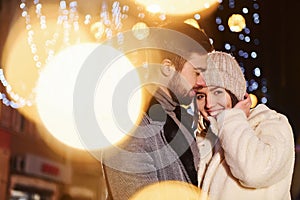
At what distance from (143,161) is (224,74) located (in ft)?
1.68

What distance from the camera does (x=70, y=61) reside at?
10.9 meters

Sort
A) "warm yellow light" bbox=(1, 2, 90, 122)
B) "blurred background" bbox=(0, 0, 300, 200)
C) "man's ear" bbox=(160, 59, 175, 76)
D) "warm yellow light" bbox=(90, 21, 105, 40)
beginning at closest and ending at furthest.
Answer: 1. "man's ear" bbox=(160, 59, 175, 76)
2. "blurred background" bbox=(0, 0, 300, 200)
3. "warm yellow light" bbox=(90, 21, 105, 40)
4. "warm yellow light" bbox=(1, 2, 90, 122)

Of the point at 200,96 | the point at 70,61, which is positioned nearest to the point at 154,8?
the point at 200,96

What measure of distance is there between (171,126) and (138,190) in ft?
0.92

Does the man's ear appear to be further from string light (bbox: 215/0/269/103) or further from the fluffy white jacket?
string light (bbox: 215/0/269/103)

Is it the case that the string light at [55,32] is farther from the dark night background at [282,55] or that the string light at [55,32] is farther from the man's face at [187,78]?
the man's face at [187,78]

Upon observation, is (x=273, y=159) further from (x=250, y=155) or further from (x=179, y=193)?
(x=179, y=193)

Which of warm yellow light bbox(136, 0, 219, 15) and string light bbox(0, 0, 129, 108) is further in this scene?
string light bbox(0, 0, 129, 108)

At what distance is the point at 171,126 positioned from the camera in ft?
7.20

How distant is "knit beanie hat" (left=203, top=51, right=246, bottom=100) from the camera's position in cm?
235

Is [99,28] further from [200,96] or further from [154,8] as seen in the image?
[200,96]

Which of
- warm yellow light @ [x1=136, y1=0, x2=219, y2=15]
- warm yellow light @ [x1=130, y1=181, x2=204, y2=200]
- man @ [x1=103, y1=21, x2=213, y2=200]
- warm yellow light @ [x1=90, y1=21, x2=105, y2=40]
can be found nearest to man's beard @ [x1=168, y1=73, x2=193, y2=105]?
man @ [x1=103, y1=21, x2=213, y2=200]

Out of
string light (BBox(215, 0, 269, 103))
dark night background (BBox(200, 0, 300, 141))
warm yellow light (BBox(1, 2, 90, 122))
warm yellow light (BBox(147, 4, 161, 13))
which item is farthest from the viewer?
warm yellow light (BBox(1, 2, 90, 122))

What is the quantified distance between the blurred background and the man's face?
2004mm
